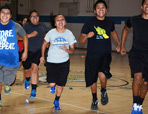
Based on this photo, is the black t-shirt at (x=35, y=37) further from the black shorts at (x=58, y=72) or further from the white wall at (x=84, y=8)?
the white wall at (x=84, y=8)

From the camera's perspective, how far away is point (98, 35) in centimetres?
545

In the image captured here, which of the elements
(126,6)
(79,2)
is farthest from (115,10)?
(79,2)

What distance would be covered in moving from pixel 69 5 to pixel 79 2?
2.67 feet

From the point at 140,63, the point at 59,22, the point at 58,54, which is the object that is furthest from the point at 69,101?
the point at 140,63

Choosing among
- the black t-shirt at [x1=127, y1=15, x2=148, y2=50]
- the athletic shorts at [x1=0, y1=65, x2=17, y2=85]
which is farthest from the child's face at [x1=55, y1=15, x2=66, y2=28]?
the black t-shirt at [x1=127, y1=15, x2=148, y2=50]

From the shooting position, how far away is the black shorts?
5512mm

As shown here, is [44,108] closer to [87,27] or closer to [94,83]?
[94,83]

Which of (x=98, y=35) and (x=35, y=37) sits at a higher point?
(x=98, y=35)

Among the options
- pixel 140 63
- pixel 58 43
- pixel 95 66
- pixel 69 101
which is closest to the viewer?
pixel 140 63

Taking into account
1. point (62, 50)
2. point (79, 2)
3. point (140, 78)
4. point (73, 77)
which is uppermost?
point (79, 2)

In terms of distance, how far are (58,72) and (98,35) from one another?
0.87 metres

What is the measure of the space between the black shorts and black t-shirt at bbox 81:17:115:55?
535 mm

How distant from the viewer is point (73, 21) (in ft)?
72.3

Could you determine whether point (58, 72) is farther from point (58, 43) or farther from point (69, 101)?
point (69, 101)
